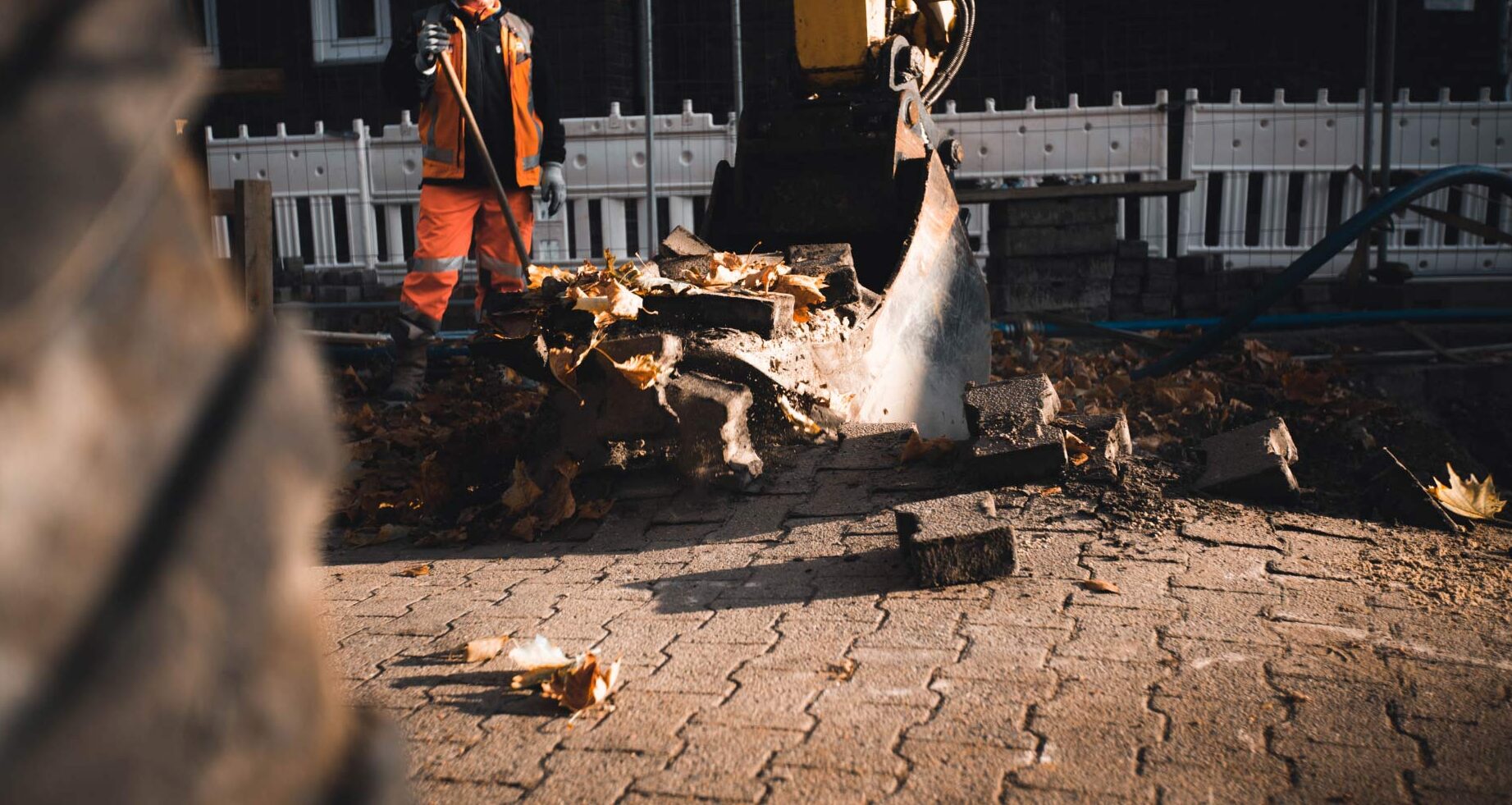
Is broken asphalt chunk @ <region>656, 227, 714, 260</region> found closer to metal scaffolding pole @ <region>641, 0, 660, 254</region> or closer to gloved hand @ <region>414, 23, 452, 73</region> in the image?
gloved hand @ <region>414, 23, 452, 73</region>

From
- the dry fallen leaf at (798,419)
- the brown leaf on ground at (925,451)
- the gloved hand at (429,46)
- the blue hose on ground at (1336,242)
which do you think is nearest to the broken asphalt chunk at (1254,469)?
Result: the brown leaf on ground at (925,451)

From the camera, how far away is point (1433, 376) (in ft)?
27.6

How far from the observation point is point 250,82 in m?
4.84

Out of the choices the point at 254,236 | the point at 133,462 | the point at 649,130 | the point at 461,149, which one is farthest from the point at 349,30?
the point at 133,462

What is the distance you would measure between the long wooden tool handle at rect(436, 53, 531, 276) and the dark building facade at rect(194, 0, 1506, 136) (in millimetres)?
7559

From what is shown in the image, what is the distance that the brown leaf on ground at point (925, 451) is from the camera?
465 cm

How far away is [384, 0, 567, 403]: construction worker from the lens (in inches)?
268

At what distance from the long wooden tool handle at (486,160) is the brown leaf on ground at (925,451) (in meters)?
3.06

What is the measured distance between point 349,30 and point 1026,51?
8.84 m

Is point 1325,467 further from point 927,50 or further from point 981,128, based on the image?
point 981,128

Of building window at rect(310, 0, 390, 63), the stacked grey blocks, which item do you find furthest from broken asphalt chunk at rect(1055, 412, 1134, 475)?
building window at rect(310, 0, 390, 63)

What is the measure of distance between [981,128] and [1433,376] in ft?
17.2

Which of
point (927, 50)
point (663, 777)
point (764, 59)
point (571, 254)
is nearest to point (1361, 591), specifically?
point (663, 777)

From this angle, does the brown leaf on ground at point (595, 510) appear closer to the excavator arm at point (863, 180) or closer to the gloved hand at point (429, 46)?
the excavator arm at point (863, 180)
